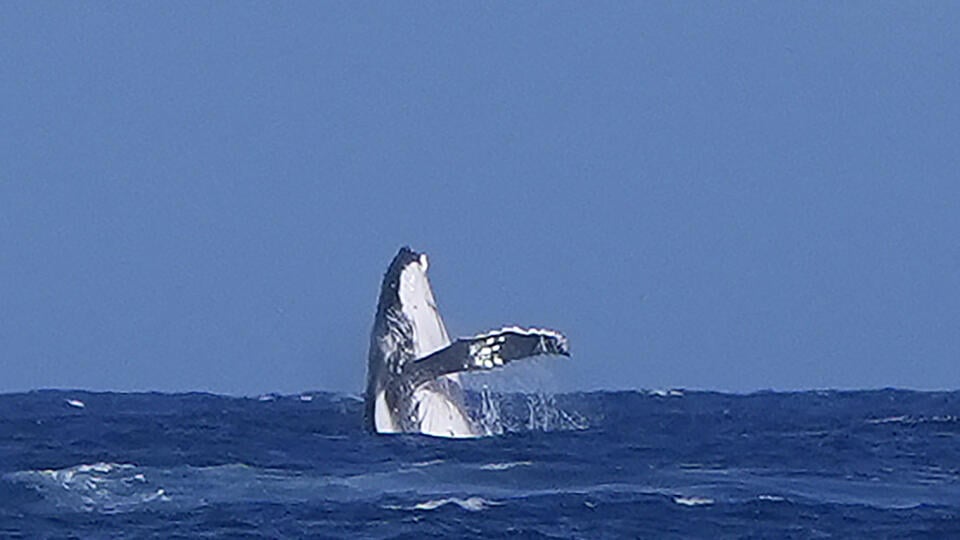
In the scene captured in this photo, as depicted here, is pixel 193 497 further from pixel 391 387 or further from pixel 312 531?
pixel 391 387

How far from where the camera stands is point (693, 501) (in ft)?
80.8

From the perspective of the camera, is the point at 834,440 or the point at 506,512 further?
the point at 834,440

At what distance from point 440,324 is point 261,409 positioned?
1745 centimetres

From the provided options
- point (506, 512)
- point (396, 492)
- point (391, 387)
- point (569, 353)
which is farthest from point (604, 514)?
point (391, 387)

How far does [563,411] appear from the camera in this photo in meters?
44.8

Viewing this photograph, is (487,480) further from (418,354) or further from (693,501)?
(418,354)

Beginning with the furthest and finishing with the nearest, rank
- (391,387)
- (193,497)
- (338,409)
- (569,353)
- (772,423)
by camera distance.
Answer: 1. (338,409)
2. (772,423)
3. (391,387)
4. (569,353)
5. (193,497)

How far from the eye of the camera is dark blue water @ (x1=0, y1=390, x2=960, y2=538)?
892 inches

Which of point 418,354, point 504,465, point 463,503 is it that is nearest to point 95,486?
point 463,503

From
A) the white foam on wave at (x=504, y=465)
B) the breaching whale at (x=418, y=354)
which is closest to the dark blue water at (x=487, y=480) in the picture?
the white foam on wave at (x=504, y=465)

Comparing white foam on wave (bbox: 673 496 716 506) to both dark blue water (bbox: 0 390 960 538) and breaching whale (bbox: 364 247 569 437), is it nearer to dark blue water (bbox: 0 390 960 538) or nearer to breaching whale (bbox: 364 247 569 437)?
dark blue water (bbox: 0 390 960 538)

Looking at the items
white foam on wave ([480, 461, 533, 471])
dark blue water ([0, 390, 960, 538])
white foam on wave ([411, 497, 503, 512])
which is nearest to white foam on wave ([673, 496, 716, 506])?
dark blue water ([0, 390, 960, 538])

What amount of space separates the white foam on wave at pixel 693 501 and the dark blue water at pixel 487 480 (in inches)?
1.8

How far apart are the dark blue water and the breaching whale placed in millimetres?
482
